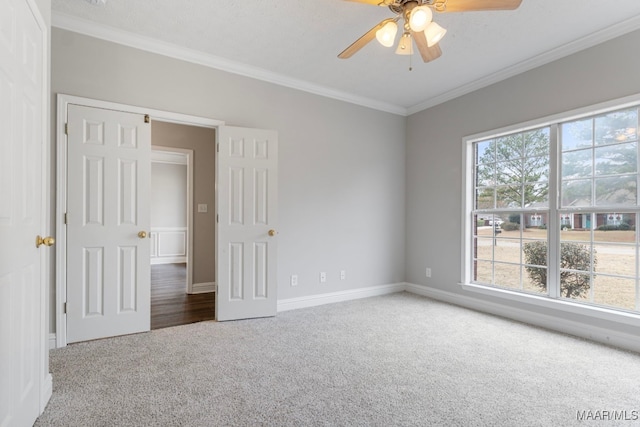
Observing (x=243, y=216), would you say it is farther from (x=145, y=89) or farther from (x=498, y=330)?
(x=498, y=330)

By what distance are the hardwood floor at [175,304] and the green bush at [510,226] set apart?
3.48 meters

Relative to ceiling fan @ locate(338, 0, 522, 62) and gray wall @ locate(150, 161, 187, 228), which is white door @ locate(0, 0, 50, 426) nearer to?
ceiling fan @ locate(338, 0, 522, 62)

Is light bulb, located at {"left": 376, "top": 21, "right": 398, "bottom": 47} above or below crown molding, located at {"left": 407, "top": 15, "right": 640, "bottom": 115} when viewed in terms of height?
below

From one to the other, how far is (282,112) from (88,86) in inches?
74.0

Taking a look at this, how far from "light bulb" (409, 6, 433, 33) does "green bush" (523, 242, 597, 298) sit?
2649 mm

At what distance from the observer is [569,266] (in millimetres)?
3105

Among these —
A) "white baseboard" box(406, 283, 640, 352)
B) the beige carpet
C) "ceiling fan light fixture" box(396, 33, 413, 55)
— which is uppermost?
"ceiling fan light fixture" box(396, 33, 413, 55)

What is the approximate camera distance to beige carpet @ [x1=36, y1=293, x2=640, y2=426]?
1.74 meters

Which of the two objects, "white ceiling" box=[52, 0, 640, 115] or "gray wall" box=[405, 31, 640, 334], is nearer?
"white ceiling" box=[52, 0, 640, 115]

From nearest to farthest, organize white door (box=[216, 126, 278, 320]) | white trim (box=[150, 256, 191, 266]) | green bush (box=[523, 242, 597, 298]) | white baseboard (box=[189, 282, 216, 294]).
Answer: green bush (box=[523, 242, 597, 298])
white door (box=[216, 126, 278, 320])
white baseboard (box=[189, 282, 216, 294])
white trim (box=[150, 256, 191, 266])

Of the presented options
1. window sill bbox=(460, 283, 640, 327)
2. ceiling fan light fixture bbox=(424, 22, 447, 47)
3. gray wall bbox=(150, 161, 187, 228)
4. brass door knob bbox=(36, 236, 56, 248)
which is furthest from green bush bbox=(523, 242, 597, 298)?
gray wall bbox=(150, 161, 187, 228)

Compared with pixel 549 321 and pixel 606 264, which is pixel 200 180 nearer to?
pixel 549 321

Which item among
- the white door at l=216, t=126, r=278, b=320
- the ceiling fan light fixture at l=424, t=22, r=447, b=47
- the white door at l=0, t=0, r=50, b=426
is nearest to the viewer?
the white door at l=0, t=0, r=50, b=426
